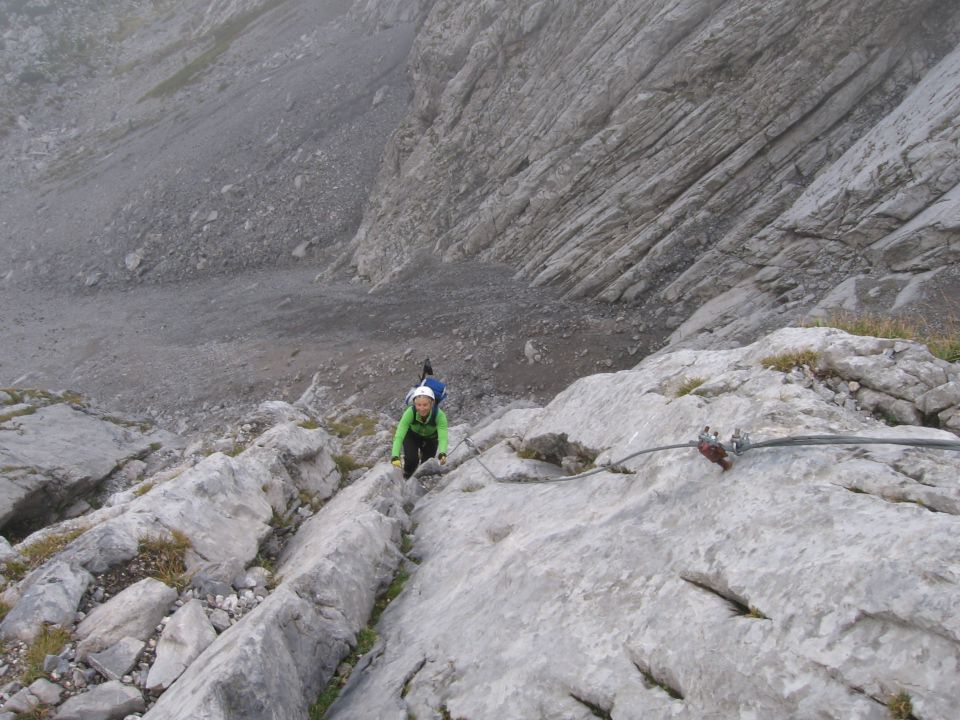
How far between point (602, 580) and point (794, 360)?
383 centimetres

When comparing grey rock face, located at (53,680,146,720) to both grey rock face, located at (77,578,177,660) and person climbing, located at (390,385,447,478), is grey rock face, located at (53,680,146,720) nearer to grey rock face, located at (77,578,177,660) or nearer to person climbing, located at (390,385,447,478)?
grey rock face, located at (77,578,177,660)

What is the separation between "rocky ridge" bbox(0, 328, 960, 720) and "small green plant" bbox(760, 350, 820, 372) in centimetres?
3

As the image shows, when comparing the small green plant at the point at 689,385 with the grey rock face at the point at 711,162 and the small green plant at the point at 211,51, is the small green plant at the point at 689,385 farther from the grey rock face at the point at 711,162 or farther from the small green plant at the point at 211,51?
the small green plant at the point at 211,51

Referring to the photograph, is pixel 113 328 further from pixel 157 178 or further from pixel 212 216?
pixel 157 178

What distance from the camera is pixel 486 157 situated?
3581 cm

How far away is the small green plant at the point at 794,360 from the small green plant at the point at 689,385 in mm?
952

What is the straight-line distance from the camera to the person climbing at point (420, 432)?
35.7 feet

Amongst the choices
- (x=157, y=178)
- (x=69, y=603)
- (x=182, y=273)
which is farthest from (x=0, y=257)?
(x=69, y=603)

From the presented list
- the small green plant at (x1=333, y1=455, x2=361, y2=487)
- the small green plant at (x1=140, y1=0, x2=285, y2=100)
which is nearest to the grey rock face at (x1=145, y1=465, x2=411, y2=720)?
the small green plant at (x1=333, y1=455, x2=361, y2=487)

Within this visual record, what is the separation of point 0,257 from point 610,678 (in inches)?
2418

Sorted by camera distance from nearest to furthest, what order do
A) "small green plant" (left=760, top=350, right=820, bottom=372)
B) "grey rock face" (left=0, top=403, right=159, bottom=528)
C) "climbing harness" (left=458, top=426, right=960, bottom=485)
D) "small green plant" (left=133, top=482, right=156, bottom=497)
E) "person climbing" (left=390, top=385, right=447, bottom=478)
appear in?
"climbing harness" (left=458, top=426, right=960, bottom=485) → "small green plant" (left=760, top=350, right=820, bottom=372) → "person climbing" (left=390, top=385, right=447, bottom=478) → "small green plant" (left=133, top=482, right=156, bottom=497) → "grey rock face" (left=0, top=403, right=159, bottom=528)

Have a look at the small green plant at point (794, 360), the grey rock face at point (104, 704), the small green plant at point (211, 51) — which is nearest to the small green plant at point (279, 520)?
the grey rock face at point (104, 704)

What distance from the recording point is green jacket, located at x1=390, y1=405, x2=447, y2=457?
36.8ft

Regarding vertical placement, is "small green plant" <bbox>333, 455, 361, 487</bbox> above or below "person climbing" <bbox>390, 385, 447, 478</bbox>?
A: below
